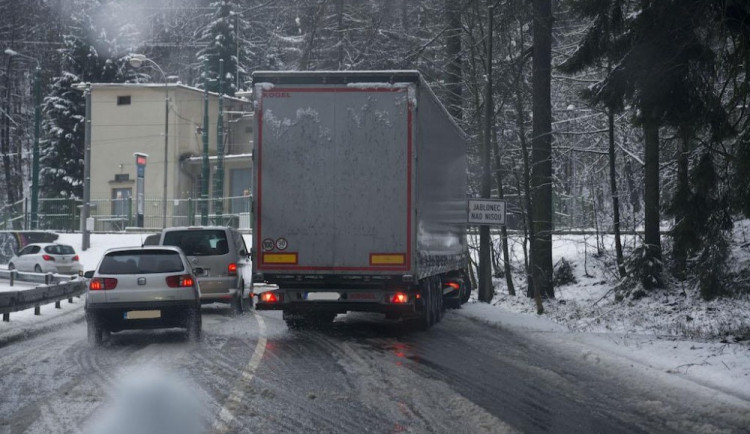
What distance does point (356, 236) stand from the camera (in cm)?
1350

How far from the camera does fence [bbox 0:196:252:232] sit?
46.7m

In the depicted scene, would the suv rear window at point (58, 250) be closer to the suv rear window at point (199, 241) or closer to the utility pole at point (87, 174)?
the utility pole at point (87, 174)

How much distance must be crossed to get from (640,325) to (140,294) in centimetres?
902

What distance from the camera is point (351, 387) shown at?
9.18 metres

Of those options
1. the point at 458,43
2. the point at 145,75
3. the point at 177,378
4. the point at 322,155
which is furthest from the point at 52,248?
the point at 145,75

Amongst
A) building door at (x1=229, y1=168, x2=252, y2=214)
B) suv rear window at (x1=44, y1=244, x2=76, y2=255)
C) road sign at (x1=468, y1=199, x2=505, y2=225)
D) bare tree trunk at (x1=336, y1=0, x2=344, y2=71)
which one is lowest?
suv rear window at (x1=44, y1=244, x2=76, y2=255)

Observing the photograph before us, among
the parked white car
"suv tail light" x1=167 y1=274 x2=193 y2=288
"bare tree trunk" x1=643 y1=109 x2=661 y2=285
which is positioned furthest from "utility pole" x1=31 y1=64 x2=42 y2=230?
"bare tree trunk" x1=643 y1=109 x2=661 y2=285

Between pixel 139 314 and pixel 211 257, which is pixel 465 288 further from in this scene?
pixel 139 314

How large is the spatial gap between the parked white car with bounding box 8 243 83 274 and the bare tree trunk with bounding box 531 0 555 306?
20732mm

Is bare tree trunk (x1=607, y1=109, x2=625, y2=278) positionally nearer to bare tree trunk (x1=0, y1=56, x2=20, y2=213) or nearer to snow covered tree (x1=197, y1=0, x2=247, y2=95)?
snow covered tree (x1=197, y1=0, x2=247, y2=95)

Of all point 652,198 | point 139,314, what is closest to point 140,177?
point 652,198

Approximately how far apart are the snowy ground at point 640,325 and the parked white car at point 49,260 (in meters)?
10.5

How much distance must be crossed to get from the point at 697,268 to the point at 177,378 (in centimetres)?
824

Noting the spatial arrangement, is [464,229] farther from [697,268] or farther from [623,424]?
[623,424]
